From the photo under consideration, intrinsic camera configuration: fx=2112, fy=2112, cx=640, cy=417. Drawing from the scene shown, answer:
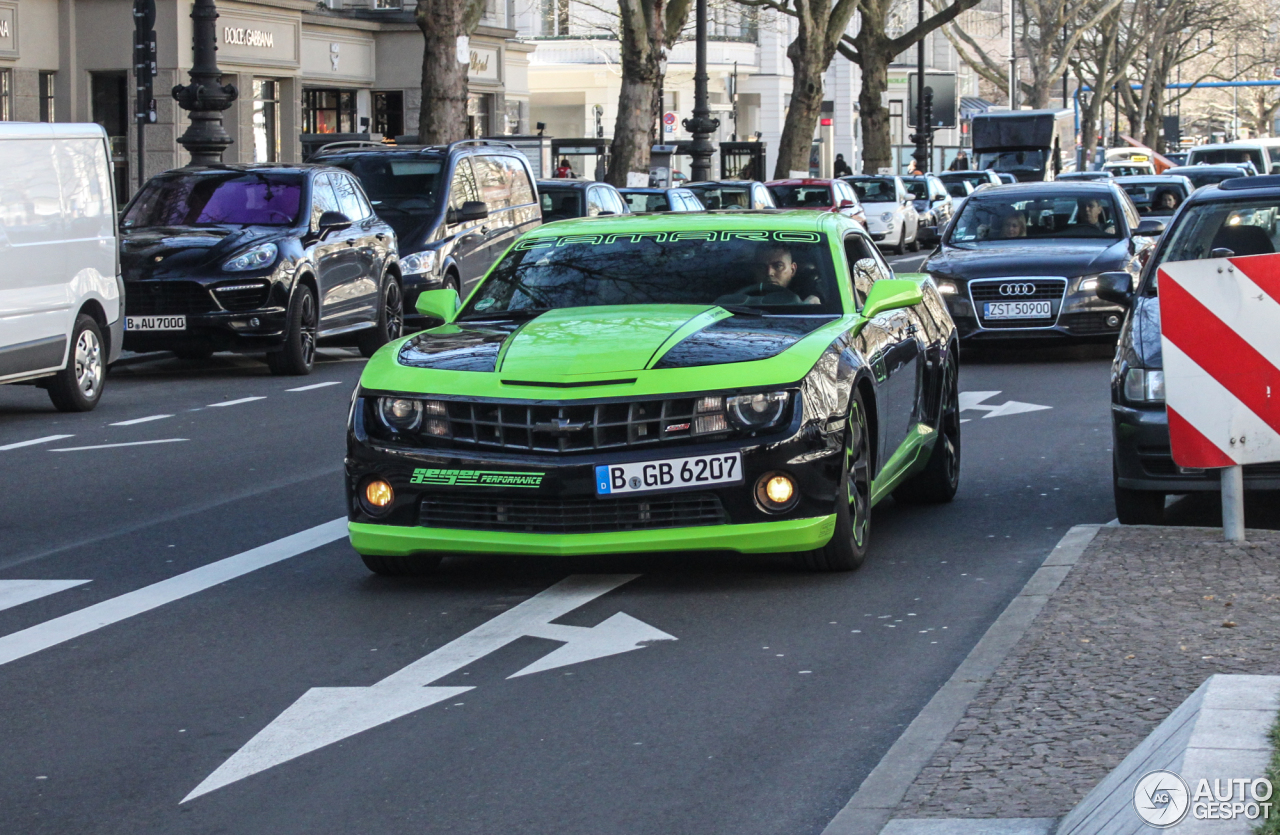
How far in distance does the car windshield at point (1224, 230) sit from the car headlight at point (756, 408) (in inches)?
155

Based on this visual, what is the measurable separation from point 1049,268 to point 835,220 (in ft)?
30.6

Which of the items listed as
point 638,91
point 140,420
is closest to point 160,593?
point 140,420

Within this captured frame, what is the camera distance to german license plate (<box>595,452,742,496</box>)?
24.3ft

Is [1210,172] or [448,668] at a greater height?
[1210,172]

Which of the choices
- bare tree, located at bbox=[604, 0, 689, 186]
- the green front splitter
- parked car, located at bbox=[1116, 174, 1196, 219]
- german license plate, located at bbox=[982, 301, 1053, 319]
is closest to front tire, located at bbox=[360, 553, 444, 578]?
the green front splitter

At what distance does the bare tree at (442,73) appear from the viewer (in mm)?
29531

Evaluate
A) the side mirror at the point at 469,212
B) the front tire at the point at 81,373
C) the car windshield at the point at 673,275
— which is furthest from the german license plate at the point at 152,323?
the car windshield at the point at 673,275

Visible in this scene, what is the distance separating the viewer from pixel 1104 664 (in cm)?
613

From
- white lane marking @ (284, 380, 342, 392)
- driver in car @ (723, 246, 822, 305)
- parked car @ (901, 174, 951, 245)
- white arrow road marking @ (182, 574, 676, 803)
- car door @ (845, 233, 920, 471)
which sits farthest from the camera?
parked car @ (901, 174, 951, 245)

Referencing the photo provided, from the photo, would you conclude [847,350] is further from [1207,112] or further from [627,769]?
[1207,112]

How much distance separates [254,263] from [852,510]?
34.4ft

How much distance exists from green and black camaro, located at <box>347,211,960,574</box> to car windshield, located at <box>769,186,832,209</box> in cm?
2987

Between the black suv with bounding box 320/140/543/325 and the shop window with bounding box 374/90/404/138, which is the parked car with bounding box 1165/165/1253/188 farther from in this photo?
the black suv with bounding box 320/140/543/325

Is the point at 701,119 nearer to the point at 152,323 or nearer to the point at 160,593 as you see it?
the point at 152,323
